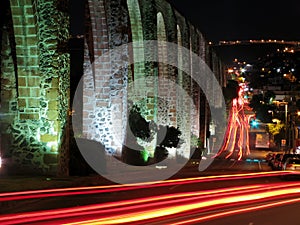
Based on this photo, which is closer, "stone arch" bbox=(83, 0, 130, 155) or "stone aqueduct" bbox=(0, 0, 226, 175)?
"stone aqueduct" bbox=(0, 0, 226, 175)

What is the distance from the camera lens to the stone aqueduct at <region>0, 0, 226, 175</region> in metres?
18.2

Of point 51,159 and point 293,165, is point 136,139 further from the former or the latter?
point 51,159

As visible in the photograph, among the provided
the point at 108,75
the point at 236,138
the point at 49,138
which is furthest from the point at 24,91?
the point at 236,138

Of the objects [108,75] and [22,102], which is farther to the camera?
[108,75]

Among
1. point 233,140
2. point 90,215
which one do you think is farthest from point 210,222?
point 233,140

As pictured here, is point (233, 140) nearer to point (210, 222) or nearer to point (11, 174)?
point (11, 174)

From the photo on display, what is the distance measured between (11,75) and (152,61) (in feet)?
52.2

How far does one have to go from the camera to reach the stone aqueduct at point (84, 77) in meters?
18.2

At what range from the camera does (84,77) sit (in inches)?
1097

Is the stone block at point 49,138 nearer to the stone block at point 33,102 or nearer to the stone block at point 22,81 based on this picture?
the stone block at point 33,102

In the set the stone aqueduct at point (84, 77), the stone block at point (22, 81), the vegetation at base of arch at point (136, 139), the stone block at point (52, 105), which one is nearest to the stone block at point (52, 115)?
the stone aqueduct at point (84, 77)

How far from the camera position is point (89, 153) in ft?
74.6

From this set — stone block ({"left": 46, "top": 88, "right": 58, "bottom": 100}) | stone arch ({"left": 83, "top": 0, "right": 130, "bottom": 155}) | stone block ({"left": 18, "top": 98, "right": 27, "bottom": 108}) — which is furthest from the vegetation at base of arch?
stone block ({"left": 18, "top": 98, "right": 27, "bottom": 108})

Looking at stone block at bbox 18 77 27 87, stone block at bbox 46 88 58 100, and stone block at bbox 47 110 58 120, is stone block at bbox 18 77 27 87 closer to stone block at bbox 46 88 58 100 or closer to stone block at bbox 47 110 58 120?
stone block at bbox 46 88 58 100
